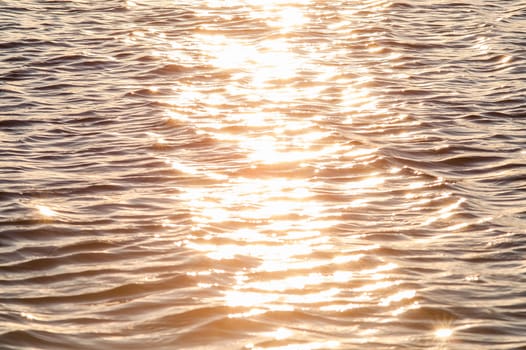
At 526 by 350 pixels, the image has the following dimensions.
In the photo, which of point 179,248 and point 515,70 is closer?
point 179,248

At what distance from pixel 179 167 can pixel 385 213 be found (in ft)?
5.64

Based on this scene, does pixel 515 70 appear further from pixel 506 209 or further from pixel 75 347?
pixel 75 347

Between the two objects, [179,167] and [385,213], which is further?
[179,167]

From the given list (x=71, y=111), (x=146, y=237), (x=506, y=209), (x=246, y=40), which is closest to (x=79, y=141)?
(x=71, y=111)

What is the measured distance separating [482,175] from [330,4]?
7.14 m

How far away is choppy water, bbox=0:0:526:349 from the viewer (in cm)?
548

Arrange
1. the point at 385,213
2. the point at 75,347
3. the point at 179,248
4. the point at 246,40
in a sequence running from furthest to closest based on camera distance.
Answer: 1. the point at 246,40
2. the point at 385,213
3. the point at 179,248
4. the point at 75,347

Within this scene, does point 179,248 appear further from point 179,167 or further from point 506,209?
point 506,209

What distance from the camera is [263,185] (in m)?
7.59

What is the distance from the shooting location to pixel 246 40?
40.9 feet

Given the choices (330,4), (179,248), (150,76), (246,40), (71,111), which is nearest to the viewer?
(179,248)

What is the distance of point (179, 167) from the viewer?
796 centimetres

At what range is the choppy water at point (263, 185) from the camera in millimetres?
5480

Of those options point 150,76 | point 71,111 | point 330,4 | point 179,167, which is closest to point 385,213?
point 179,167
